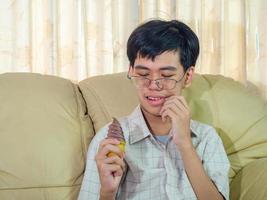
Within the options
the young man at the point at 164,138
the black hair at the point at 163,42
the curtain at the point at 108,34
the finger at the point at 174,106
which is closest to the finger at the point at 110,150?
the young man at the point at 164,138

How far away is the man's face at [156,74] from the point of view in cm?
128

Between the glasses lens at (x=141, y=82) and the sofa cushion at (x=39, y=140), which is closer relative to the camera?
the glasses lens at (x=141, y=82)

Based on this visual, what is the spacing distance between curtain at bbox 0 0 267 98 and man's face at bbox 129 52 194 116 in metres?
0.65

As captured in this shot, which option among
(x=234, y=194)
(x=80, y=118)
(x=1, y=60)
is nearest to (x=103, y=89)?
(x=80, y=118)

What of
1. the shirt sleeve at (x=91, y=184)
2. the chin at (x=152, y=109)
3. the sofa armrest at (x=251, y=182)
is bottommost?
the sofa armrest at (x=251, y=182)

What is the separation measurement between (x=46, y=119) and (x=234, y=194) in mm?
757

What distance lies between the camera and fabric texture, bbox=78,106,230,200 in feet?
4.25

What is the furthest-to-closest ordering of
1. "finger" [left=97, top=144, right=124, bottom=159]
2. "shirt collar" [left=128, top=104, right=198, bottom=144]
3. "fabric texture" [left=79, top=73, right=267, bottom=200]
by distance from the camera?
"fabric texture" [left=79, top=73, right=267, bottom=200] → "shirt collar" [left=128, top=104, right=198, bottom=144] → "finger" [left=97, top=144, right=124, bottom=159]

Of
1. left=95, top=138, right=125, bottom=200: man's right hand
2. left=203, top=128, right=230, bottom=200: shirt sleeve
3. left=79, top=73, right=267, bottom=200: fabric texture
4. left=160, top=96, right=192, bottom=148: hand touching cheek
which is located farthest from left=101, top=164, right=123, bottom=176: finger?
left=79, top=73, right=267, bottom=200: fabric texture

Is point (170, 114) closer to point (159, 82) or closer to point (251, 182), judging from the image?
point (159, 82)

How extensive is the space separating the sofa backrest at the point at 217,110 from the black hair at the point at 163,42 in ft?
1.09

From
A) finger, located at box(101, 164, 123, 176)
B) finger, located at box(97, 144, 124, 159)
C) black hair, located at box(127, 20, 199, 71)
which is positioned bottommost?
finger, located at box(101, 164, 123, 176)

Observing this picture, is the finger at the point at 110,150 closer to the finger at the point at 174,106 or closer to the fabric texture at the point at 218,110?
the finger at the point at 174,106

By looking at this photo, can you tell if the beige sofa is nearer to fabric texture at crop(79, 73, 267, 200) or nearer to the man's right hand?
fabric texture at crop(79, 73, 267, 200)
